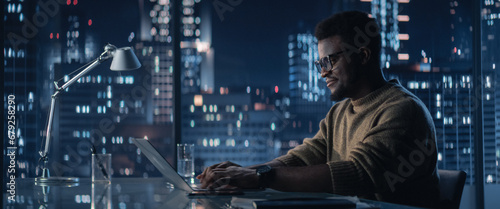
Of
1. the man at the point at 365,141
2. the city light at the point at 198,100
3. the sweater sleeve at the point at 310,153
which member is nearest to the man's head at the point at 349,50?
the man at the point at 365,141

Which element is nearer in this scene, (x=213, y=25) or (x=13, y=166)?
(x=13, y=166)

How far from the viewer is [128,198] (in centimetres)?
156

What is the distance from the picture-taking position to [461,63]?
4586mm

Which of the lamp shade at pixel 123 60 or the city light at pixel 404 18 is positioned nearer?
the lamp shade at pixel 123 60

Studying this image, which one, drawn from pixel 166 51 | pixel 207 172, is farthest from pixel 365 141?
pixel 166 51

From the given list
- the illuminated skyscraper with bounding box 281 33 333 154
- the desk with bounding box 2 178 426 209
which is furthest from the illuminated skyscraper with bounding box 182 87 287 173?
the desk with bounding box 2 178 426 209

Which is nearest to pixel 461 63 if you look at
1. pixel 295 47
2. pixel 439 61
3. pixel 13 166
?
pixel 439 61

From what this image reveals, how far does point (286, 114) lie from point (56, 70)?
6.39ft

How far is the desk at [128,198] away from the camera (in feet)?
4.29

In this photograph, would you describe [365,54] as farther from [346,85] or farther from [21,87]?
[21,87]

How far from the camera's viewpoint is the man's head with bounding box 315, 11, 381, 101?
70.1 inches

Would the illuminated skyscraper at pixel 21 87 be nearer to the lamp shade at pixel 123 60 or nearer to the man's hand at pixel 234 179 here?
the lamp shade at pixel 123 60

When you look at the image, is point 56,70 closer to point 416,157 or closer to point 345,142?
point 345,142

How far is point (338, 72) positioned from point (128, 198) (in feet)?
2.78
